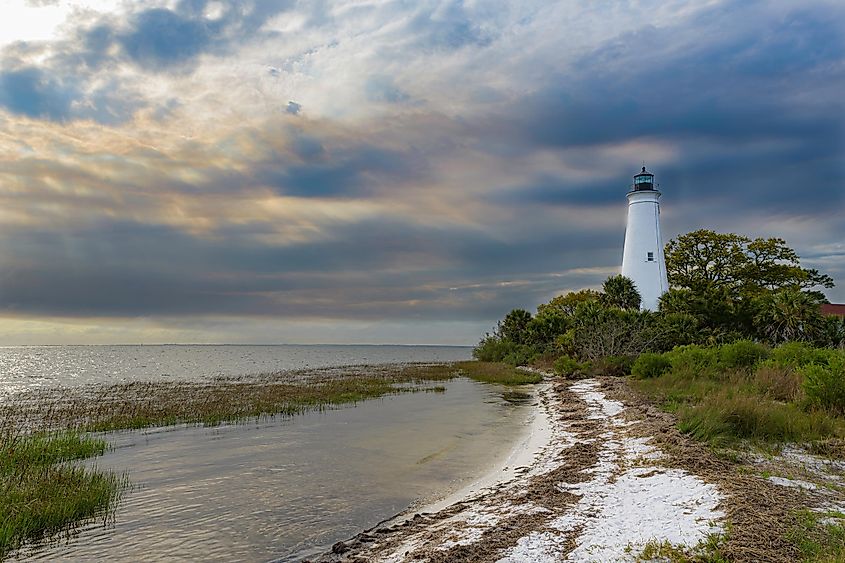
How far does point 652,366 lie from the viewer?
25906mm

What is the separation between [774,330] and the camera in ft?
118

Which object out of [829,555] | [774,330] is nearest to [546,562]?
[829,555]

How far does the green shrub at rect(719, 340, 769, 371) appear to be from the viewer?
22.3m

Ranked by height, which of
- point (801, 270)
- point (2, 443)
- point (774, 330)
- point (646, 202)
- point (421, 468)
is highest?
point (646, 202)

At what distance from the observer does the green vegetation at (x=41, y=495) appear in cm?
877

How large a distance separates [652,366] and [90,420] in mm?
25177

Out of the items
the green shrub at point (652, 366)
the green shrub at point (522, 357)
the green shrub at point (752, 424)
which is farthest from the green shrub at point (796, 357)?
the green shrub at point (522, 357)

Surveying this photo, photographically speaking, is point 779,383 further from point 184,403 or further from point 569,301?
point 569,301

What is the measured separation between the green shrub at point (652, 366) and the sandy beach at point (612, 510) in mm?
13498

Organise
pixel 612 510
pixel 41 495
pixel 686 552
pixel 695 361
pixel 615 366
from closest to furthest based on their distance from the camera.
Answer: pixel 686 552 → pixel 612 510 → pixel 41 495 → pixel 695 361 → pixel 615 366

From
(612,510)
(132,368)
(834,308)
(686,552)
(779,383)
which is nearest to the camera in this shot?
(686,552)

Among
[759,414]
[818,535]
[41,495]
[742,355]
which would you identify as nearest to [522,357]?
[742,355]

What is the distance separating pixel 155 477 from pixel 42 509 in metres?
3.71

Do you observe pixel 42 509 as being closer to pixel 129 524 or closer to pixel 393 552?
pixel 129 524
